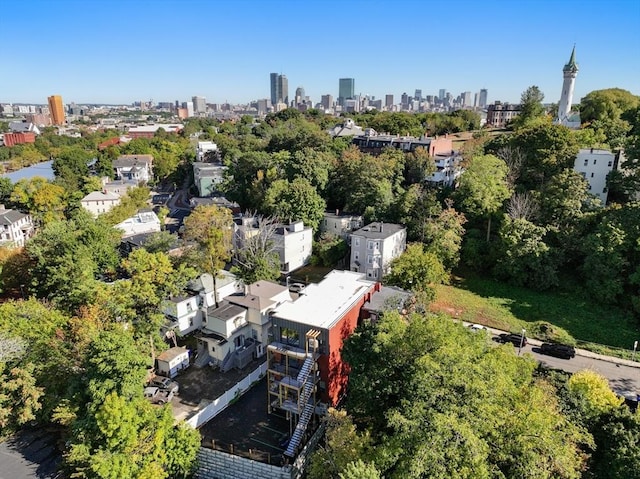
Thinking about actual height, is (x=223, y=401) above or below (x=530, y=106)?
below

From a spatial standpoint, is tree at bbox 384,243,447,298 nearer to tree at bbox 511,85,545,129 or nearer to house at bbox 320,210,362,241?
house at bbox 320,210,362,241

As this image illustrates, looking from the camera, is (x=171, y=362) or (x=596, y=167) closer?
(x=171, y=362)

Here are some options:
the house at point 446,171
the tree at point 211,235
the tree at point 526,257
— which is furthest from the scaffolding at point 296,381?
the house at point 446,171

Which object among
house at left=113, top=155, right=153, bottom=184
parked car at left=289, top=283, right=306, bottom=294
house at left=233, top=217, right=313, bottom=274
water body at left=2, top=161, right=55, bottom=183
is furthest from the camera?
water body at left=2, top=161, right=55, bottom=183

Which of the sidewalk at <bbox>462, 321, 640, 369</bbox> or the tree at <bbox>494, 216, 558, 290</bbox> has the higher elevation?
the tree at <bbox>494, 216, 558, 290</bbox>

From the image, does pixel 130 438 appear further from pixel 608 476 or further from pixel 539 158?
pixel 539 158

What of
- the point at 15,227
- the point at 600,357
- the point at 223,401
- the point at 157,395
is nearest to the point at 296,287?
the point at 223,401

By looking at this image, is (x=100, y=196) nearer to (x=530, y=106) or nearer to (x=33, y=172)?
(x=33, y=172)

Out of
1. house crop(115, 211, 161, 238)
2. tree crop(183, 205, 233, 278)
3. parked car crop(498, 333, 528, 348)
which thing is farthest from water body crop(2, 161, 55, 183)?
parked car crop(498, 333, 528, 348)
